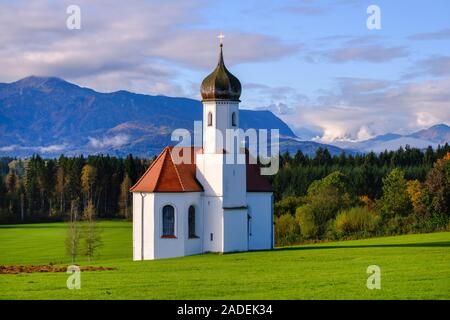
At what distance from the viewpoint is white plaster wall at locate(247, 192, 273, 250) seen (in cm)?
4816

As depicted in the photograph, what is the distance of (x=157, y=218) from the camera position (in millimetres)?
44531

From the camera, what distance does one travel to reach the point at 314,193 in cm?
8488

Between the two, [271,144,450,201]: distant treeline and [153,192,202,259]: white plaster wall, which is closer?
[153,192,202,259]: white plaster wall

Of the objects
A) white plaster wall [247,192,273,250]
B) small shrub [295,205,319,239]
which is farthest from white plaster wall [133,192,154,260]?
small shrub [295,205,319,239]

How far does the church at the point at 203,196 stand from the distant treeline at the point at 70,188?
62.2 metres

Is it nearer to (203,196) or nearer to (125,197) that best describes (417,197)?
(203,196)

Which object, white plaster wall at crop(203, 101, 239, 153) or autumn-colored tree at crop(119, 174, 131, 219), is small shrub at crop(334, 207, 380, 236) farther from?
autumn-colored tree at crop(119, 174, 131, 219)

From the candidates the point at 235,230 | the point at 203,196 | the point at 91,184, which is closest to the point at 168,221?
the point at 203,196

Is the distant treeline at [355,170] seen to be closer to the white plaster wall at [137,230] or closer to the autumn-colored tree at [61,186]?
the autumn-colored tree at [61,186]

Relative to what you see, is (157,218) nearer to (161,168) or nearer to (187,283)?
(161,168)

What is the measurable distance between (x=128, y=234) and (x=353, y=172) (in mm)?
38379

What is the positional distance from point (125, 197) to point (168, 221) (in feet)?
202

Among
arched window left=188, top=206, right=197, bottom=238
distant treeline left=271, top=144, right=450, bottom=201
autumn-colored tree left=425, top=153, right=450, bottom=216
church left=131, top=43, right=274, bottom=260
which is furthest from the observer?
distant treeline left=271, top=144, right=450, bottom=201

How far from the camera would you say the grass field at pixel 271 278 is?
74.1 feet
